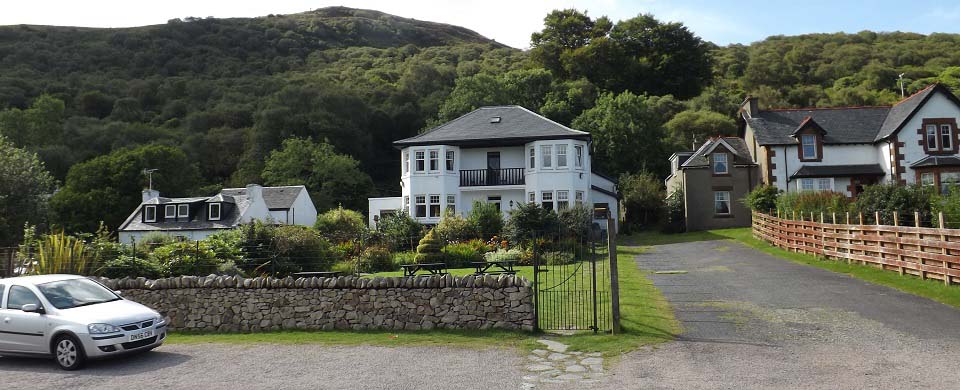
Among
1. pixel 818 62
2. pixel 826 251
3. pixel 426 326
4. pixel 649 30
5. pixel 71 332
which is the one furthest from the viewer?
pixel 818 62

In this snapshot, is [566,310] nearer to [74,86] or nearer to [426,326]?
[426,326]

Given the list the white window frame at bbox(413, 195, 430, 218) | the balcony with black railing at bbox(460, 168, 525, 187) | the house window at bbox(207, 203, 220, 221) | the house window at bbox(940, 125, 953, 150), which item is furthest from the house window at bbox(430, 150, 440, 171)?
the house window at bbox(940, 125, 953, 150)

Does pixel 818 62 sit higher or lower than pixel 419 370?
higher

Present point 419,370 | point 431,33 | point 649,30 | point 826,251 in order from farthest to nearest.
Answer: point 431,33 < point 649,30 < point 826,251 < point 419,370

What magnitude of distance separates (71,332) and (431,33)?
16534cm

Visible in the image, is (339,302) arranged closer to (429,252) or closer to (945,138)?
(429,252)

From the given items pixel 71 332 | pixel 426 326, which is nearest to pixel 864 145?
pixel 426 326

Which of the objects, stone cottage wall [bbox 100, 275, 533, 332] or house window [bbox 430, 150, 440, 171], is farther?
house window [bbox 430, 150, 440, 171]

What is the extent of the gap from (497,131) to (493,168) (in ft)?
7.50

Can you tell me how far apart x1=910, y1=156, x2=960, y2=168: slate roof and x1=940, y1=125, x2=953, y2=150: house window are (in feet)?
3.23

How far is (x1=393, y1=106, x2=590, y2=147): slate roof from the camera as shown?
37.1m

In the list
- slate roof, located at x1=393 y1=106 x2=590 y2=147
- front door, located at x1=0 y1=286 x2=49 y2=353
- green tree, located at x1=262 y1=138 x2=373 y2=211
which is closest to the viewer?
front door, located at x1=0 y1=286 x2=49 y2=353

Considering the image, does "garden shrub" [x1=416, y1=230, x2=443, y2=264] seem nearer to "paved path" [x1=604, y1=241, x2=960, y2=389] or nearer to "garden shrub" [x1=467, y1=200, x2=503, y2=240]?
"garden shrub" [x1=467, y1=200, x2=503, y2=240]

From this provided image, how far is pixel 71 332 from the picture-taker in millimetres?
10344
